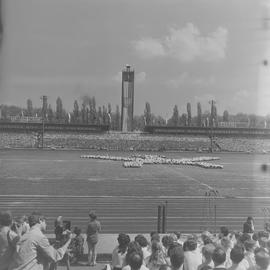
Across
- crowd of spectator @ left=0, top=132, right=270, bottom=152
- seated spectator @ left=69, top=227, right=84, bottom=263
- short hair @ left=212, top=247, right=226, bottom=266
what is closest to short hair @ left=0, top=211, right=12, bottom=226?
short hair @ left=212, top=247, right=226, bottom=266

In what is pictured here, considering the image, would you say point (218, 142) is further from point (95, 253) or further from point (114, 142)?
point (95, 253)

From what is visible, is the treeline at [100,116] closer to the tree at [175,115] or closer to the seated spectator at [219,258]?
the tree at [175,115]

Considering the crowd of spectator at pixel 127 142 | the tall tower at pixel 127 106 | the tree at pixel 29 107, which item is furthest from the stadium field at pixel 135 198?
the tree at pixel 29 107

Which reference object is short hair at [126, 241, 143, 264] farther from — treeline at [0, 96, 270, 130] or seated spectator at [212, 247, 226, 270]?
treeline at [0, 96, 270, 130]

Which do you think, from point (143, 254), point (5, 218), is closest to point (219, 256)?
point (143, 254)

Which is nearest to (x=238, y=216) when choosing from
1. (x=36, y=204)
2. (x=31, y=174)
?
(x=36, y=204)
